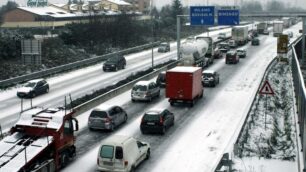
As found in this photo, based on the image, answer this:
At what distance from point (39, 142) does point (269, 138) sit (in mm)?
12669

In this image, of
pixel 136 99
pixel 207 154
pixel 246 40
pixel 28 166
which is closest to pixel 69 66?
pixel 136 99

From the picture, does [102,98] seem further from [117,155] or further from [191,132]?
[117,155]

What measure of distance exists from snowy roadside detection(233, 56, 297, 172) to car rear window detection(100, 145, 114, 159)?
5.34 m

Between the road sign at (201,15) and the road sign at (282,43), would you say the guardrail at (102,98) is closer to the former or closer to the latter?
the road sign at (201,15)

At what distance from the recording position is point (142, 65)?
202 ft

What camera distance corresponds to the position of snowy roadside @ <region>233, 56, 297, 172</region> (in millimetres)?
21281

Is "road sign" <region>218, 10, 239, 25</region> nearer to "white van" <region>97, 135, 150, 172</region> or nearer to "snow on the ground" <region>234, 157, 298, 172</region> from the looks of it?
"snow on the ground" <region>234, 157, 298, 172</region>

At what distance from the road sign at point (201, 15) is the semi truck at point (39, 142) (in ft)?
113

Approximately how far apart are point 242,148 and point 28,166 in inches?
416

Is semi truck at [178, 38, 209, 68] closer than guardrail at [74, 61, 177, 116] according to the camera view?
No

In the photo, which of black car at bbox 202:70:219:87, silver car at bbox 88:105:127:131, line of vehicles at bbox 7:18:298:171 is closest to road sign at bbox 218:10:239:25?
black car at bbox 202:70:219:87

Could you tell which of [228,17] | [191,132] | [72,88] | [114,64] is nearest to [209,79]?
[72,88]

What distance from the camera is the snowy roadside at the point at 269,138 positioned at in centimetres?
2128

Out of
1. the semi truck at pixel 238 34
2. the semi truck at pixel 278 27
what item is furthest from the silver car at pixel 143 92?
the semi truck at pixel 278 27
